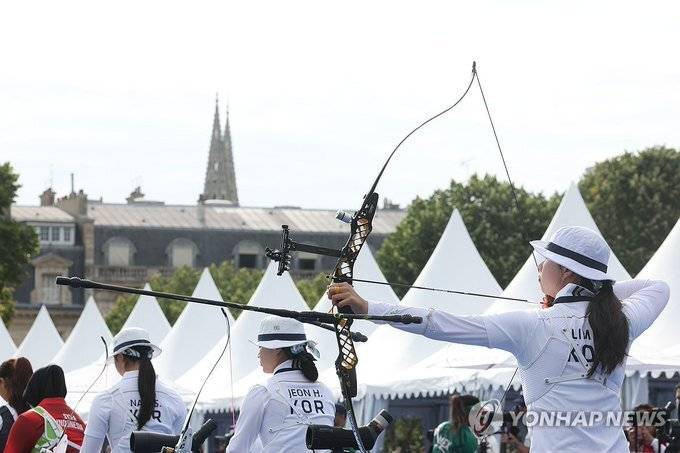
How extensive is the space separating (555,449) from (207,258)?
129 metres

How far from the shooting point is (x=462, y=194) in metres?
70.2

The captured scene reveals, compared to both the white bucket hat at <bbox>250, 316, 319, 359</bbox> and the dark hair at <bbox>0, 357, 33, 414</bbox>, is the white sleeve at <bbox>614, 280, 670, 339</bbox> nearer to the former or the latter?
the white bucket hat at <bbox>250, 316, 319, 359</bbox>

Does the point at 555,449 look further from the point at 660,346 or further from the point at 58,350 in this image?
the point at 58,350

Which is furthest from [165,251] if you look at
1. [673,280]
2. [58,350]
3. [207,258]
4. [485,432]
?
[485,432]

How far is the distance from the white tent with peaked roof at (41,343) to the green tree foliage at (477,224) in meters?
22.3

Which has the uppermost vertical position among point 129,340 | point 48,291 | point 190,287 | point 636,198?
point 636,198

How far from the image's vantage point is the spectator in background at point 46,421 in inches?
417

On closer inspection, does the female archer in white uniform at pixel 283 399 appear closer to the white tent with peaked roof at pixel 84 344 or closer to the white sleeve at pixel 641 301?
the white sleeve at pixel 641 301

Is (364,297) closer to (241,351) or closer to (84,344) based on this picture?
(241,351)

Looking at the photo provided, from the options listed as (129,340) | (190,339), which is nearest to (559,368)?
(129,340)

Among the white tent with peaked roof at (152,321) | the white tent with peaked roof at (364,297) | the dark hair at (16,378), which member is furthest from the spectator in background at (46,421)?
the white tent with peaked roof at (152,321)

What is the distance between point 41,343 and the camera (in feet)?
150

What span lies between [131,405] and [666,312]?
10.8 m

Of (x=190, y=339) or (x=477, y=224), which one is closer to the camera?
(x=190, y=339)
